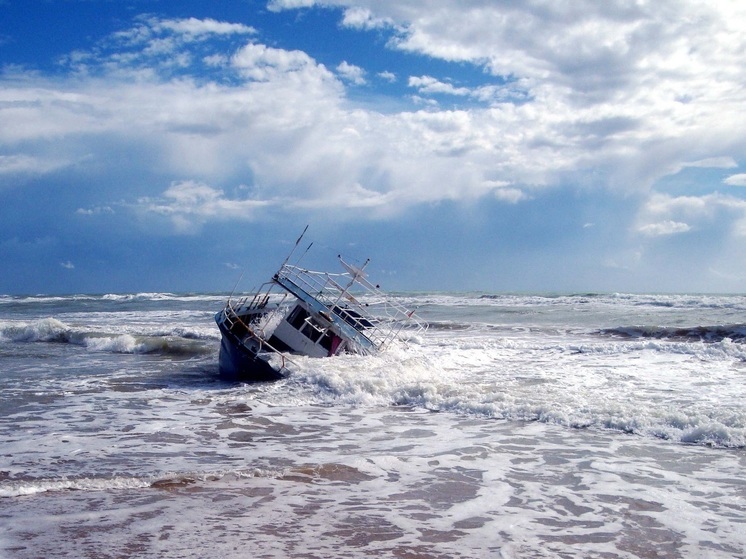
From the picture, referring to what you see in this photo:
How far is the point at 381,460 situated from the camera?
866 cm

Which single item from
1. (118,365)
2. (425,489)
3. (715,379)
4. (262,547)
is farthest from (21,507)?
(715,379)

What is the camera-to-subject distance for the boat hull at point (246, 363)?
48.2 ft

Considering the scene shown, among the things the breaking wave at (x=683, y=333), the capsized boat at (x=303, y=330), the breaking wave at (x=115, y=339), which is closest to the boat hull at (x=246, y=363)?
the capsized boat at (x=303, y=330)

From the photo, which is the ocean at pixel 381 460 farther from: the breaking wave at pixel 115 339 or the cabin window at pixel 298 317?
the breaking wave at pixel 115 339

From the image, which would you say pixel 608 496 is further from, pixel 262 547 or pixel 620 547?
pixel 262 547

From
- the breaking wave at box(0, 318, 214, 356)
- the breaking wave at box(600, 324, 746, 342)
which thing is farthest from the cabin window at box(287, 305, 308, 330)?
the breaking wave at box(600, 324, 746, 342)

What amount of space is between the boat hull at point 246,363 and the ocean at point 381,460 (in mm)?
381

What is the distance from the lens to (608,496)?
7332 millimetres

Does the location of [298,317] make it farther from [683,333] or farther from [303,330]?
[683,333]

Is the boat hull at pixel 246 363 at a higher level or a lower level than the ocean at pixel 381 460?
higher

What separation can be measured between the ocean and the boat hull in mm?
381

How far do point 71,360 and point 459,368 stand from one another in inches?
487

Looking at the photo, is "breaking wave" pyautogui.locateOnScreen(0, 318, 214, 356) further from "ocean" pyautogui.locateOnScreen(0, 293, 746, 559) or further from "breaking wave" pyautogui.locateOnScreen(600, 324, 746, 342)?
"breaking wave" pyautogui.locateOnScreen(600, 324, 746, 342)

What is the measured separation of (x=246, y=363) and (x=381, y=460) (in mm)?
7012
